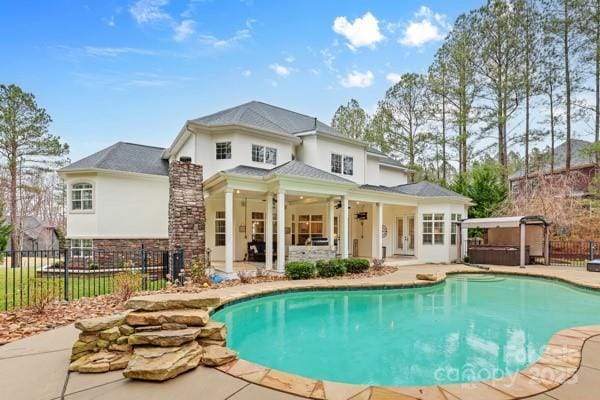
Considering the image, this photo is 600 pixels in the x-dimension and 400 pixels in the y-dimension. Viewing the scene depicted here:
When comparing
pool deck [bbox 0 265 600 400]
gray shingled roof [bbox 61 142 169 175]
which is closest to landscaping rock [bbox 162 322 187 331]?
pool deck [bbox 0 265 600 400]

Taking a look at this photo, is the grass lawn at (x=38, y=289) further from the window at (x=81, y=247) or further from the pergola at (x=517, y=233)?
the pergola at (x=517, y=233)

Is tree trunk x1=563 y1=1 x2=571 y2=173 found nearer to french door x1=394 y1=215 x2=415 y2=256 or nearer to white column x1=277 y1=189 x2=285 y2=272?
french door x1=394 y1=215 x2=415 y2=256

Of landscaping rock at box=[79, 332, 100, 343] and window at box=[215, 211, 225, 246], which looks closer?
landscaping rock at box=[79, 332, 100, 343]

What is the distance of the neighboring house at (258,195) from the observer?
12.0 metres

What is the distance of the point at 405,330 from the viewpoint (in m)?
6.23

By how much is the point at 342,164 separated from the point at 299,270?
7.12 m

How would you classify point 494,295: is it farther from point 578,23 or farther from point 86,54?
point 578,23

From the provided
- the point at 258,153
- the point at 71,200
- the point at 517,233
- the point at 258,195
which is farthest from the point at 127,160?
the point at 517,233

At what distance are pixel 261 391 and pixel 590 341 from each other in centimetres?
489

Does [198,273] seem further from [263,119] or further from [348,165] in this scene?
[348,165]

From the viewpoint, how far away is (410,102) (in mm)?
24703

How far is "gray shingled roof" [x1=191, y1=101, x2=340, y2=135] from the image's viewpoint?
545 inches

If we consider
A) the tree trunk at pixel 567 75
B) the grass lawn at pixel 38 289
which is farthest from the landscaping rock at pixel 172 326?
the tree trunk at pixel 567 75

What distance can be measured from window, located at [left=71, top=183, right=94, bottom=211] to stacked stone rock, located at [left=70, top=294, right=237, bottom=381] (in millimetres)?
12335
